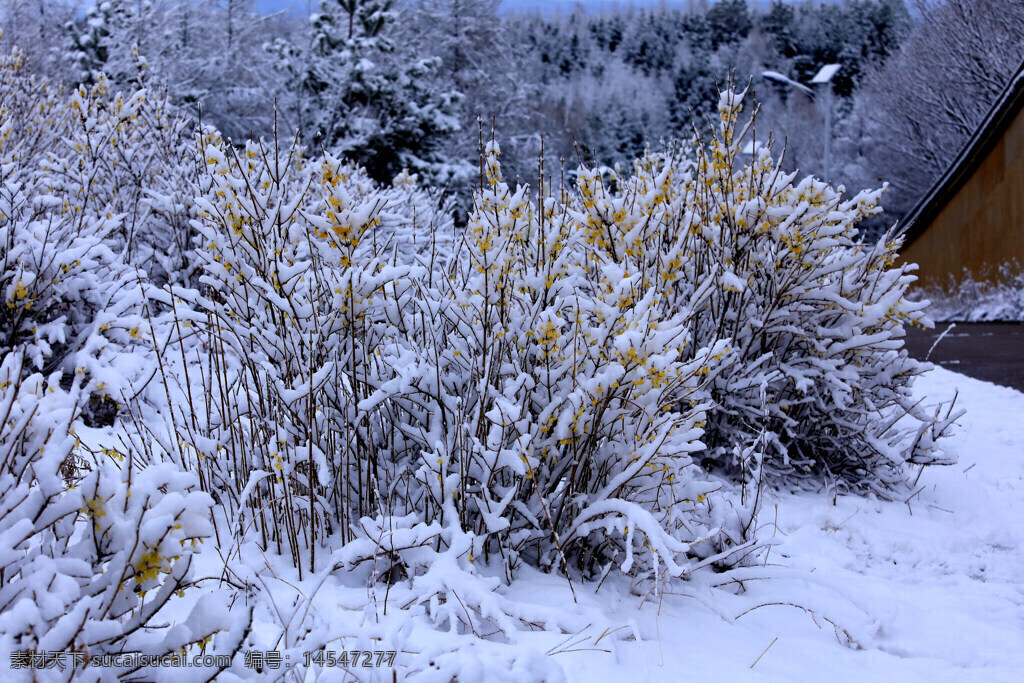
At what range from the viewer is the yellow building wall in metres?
12.6

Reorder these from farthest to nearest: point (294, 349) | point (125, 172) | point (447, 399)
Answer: point (125, 172), point (447, 399), point (294, 349)

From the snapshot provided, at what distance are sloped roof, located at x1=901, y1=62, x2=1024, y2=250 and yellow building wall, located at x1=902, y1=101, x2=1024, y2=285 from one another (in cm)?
11

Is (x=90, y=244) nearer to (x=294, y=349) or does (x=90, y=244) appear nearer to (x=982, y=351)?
(x=294, y=349)

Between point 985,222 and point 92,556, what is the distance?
53.1 feet

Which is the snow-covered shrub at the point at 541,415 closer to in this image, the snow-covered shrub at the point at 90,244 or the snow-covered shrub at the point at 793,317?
the snow-covered shrub at the point at 90,244

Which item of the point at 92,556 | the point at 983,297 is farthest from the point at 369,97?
the point at 92,556

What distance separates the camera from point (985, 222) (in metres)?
13.8

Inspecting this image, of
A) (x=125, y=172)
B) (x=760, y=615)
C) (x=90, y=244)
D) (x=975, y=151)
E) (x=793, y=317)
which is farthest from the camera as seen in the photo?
(x=975, y=151)

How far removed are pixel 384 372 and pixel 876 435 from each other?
9.68 ft

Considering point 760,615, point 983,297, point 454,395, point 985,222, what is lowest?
point 983,297

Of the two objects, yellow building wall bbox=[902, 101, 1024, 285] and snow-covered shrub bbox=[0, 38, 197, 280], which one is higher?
snow-covered shrub bbox=[0, 38, 197, 280]

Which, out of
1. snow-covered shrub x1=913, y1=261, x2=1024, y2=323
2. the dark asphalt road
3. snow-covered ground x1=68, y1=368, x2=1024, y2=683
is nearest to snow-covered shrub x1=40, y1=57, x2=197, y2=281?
snow-covered ground x1=68, y1=368, x2=1024, y2=683

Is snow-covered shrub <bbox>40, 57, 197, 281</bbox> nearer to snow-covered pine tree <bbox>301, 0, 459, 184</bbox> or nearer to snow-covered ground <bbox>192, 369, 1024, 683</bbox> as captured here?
snow-covered ground <bbox>192, 369, 1024, 683</bbox>

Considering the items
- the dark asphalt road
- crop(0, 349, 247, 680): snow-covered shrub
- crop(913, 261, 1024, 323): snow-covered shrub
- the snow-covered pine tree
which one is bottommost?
crop(913, 261, 1024, 323): snow-covered shrub
